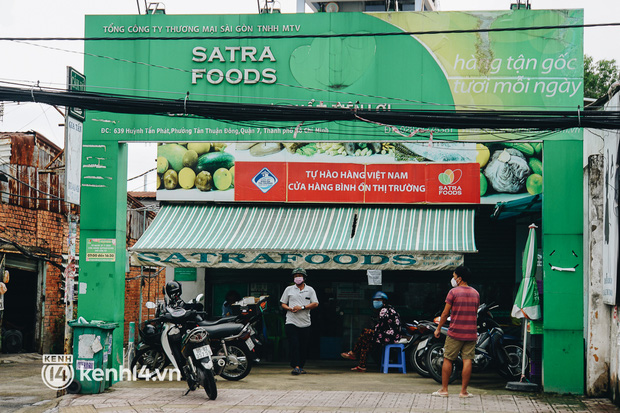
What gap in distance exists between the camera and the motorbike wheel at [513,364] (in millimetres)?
12141

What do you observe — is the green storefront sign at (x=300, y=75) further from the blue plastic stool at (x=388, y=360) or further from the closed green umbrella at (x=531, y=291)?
the blue plastic stool at (x=388, y=360)

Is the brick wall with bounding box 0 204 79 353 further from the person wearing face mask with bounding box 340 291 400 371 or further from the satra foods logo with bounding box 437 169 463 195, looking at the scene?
the satra foods logo with bounding box 437 169 463 195

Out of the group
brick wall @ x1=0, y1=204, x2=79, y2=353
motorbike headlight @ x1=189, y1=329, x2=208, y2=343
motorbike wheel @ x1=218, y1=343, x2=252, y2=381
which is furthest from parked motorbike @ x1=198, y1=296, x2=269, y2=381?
brick wall @ x1=0, y1=204, x2=79, y2=353

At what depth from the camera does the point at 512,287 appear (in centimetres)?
1587

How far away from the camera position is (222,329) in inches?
452

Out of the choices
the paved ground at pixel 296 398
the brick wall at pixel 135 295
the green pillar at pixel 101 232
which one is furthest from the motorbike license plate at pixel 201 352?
the brick wall at pixel 135 295

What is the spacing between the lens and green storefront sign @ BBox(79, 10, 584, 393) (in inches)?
444

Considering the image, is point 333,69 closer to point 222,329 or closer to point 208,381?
point 222,329

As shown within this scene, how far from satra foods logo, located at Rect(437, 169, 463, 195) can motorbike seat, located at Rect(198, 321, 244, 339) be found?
5452 millimetres

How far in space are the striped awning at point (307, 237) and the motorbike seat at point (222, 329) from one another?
2070 mm

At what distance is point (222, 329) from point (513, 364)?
4525mm

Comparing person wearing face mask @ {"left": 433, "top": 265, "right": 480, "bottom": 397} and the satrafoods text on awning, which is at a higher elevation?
the satrafoods text on awning

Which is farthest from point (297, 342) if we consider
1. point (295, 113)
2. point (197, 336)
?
point (295, 113)

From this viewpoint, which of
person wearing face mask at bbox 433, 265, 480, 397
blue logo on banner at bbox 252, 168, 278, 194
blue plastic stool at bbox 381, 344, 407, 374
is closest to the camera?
person wearing face mask at bbox 433, 265, 480, 397
